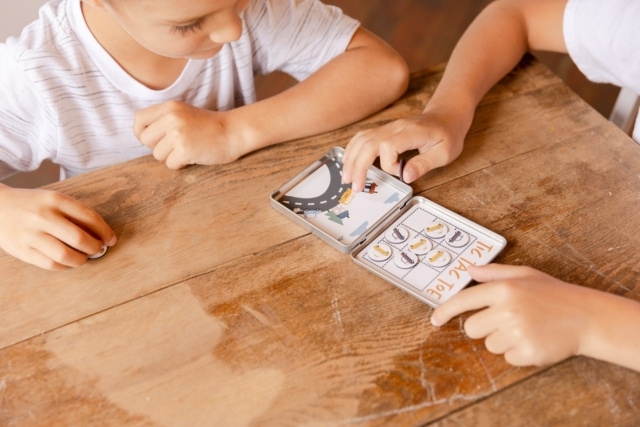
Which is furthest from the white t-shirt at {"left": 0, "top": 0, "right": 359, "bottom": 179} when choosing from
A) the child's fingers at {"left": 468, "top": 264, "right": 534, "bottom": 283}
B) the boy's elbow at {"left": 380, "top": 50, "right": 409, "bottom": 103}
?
the child's fingers at {"left": 468, "top": 264, "right": 534, "bottom": 283}

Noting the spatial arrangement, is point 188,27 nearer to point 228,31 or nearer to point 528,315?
point 228,31

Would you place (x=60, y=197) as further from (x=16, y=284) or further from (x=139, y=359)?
(x=139, y=359)

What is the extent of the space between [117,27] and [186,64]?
4.7 inches

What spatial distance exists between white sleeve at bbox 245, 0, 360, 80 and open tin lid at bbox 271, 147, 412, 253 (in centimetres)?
26

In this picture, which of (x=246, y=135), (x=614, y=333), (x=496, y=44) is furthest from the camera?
(x=496, y=44)

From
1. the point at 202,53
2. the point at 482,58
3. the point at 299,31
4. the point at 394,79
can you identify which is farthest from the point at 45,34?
the point at 482,58

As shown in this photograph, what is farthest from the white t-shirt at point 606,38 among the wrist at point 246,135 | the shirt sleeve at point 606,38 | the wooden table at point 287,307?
the wrist at point 246,135

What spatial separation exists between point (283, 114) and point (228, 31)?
0.17 m

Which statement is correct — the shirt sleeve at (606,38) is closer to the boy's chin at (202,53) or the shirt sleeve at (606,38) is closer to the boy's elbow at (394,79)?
the boy's elbow at (394,79)

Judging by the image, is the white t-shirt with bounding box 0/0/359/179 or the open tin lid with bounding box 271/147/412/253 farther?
the white t-shirt with bounding box 0/0/359/179

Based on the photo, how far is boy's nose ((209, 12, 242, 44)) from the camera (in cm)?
73

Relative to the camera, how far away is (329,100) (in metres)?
0.89

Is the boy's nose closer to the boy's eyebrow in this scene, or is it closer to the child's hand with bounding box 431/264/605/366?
the boy's eyebrow

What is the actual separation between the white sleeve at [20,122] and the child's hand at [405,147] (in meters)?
0.44
